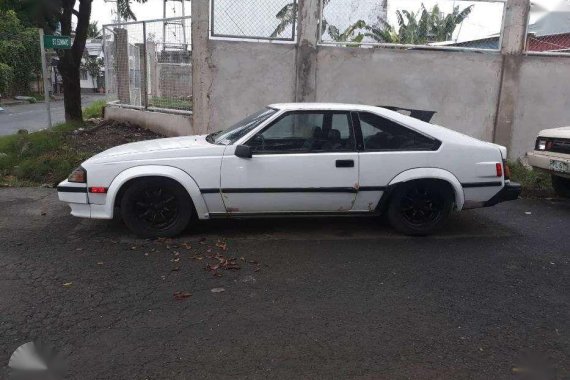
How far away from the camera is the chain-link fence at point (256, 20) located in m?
8.66

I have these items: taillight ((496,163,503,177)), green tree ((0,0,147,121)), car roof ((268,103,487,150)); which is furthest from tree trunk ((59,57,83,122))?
taillight ((496,163,503,177))

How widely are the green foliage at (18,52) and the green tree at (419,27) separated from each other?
28211mm

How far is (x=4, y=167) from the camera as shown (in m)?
8.23

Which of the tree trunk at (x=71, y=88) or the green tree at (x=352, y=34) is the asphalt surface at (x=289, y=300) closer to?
the green tree at (x=352, y=34)

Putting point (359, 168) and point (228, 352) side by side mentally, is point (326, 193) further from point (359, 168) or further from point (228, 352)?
point (228, 352)

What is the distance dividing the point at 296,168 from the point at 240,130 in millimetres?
757

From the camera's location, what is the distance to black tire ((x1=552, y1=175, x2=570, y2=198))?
7.43 metres

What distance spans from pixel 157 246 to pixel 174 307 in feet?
4.45

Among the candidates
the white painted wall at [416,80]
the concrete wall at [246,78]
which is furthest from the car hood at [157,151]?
the white painted wall at [416,80]

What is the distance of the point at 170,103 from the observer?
11.2 meters

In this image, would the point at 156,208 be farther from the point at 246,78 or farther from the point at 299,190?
the point at 246,78

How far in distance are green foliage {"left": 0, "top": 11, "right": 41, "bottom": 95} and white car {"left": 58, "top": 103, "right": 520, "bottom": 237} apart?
30144 millimetres

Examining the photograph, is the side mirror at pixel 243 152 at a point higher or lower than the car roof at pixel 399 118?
lower

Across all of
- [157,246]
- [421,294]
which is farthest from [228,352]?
[157,246]
